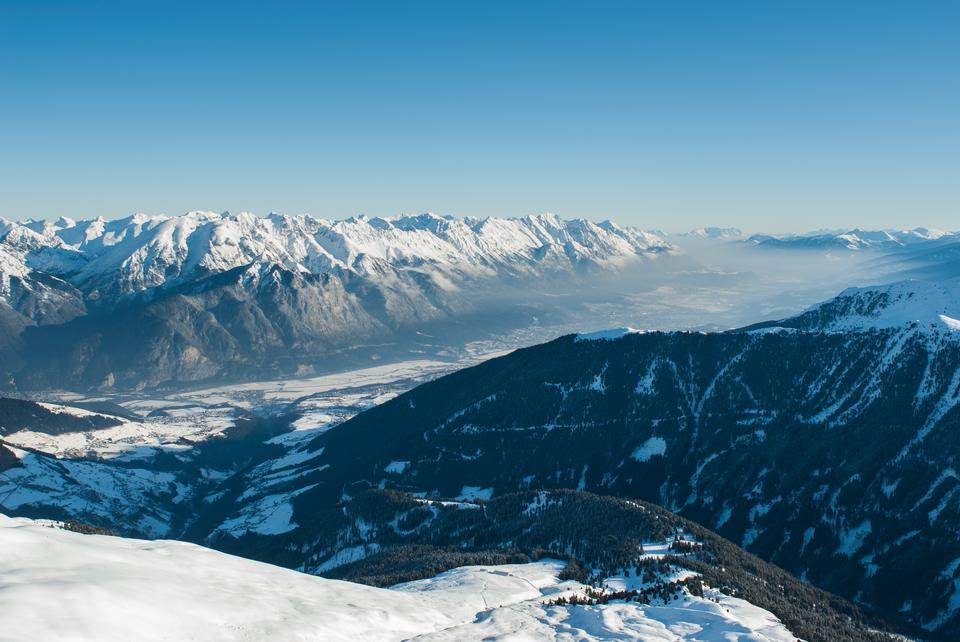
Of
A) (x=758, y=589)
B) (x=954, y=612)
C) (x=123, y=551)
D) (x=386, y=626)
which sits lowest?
(x=954, y=612)

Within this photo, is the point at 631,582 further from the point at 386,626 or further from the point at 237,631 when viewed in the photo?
the point at 237,631

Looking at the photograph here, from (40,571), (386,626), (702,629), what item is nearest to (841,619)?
(702,629)

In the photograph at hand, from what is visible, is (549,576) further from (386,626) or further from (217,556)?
(217,556)

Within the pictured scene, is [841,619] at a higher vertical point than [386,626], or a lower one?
lower

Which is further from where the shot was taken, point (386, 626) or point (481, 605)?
point (481, 605)

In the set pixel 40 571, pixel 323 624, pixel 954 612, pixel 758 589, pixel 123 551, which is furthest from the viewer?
pixel 954 612

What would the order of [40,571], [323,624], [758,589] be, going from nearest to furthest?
[40,571] → [323,624] → [758,589]
